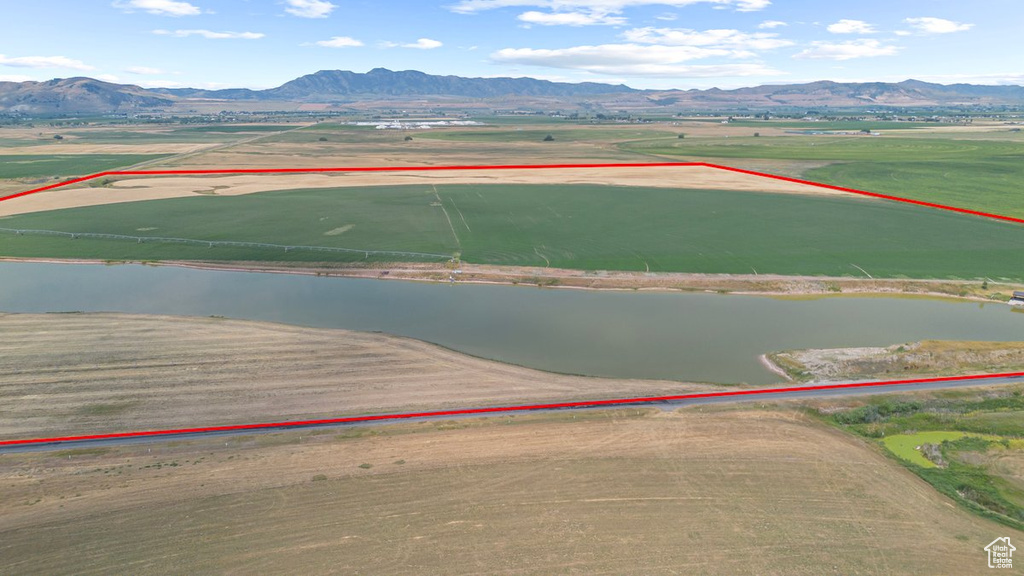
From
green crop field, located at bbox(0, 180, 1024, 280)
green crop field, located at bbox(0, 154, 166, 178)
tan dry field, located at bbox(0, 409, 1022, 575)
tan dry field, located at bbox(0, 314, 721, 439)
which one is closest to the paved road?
tan dry field, located at bbox(0, 314, 721, 439)

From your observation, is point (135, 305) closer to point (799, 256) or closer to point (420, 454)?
point (420, 454)

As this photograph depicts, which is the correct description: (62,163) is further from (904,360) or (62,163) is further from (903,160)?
(903,160)

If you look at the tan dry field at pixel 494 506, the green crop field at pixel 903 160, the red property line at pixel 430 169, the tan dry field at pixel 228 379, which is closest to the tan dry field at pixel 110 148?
the red property line at pixel 430 169

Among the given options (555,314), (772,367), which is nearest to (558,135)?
(555,314)

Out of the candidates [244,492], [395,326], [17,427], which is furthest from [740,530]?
[17,427]

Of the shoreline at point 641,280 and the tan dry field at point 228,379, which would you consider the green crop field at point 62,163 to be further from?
the tan dry field at point 228,379

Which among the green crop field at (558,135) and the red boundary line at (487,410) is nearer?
the red boundary line at (487,410)

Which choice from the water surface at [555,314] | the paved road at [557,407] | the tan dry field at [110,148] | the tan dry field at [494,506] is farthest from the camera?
the tan dry field at [110,148]
